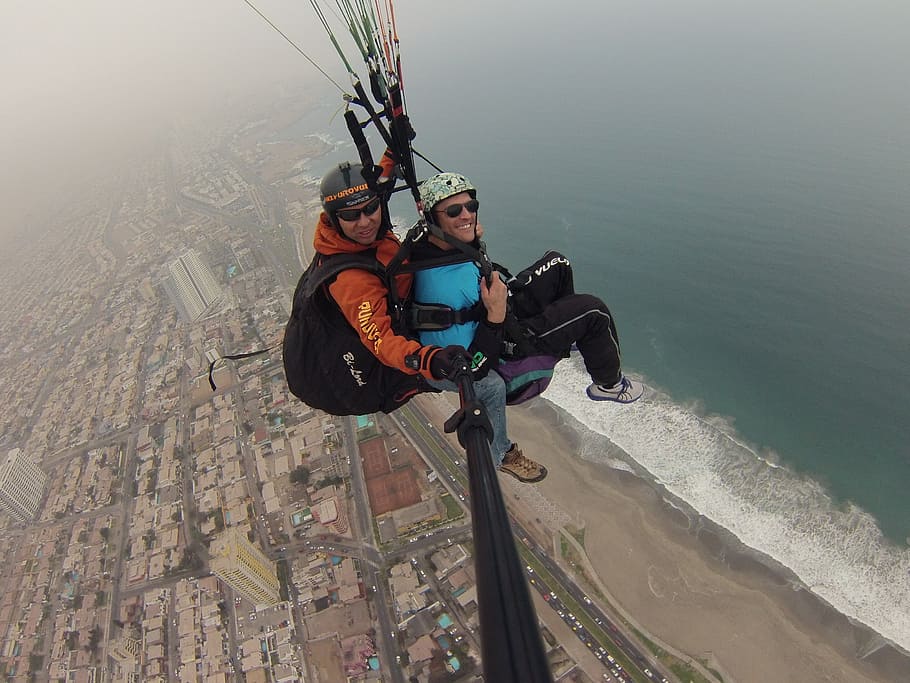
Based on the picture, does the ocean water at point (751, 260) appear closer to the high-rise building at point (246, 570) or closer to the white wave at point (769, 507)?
the white wave at point (769, 507)

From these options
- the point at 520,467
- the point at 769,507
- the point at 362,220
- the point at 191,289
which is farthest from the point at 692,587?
the point at 191,289

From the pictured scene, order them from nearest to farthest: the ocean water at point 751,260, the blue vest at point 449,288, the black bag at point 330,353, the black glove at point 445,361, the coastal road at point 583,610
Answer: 1. the black glove at point 445,361
2. the black bag at point 330,353
3. the blue vest at point 449,288
4. the coastal road at point 583,610
5. the ocean water at point 751,260

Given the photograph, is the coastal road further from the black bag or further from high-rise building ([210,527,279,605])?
the black bag

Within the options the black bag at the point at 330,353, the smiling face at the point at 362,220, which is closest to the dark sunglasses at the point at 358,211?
the smiling face at the point at 362,220

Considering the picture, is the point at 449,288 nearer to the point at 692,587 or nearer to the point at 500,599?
the point at 500,599

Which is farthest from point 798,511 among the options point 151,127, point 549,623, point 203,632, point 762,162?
point 151,127

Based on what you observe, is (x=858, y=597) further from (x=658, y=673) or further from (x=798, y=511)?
(x=658, y=673)
